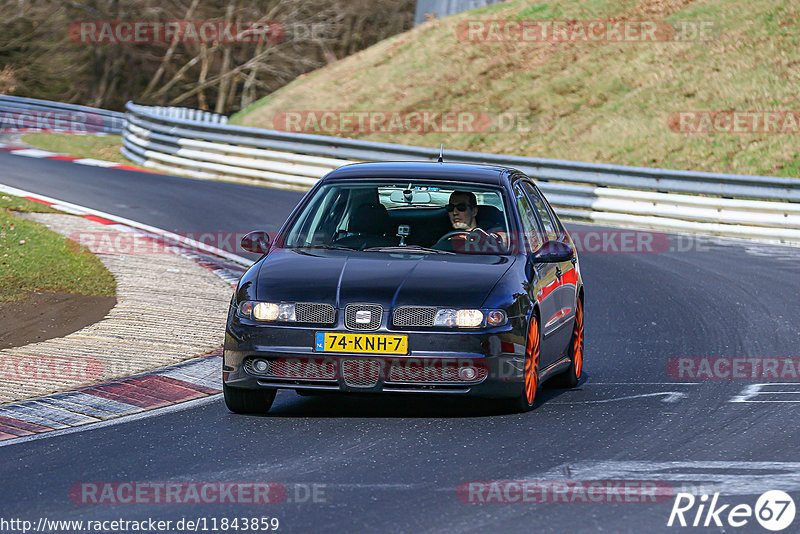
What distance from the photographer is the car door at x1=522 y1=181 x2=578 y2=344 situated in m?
8.72

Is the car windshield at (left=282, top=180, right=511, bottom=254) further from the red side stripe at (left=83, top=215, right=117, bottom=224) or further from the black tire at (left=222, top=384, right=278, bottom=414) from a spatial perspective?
the red side stripe at (left=83, top=215, right=117, bottom=224)

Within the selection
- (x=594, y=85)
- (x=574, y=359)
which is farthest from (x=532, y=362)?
(x=594, y=85)

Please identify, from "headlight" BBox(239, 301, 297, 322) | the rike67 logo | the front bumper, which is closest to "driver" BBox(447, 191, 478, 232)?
the front bumper

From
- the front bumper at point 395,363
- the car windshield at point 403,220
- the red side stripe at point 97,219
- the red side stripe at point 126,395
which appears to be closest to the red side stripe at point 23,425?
the red side stripe at point 126,395

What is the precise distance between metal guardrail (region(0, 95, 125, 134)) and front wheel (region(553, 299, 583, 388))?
86.0 ft

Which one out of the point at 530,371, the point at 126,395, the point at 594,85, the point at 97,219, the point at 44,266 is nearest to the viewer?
the point at 530,371

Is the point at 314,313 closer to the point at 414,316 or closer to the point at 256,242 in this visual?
the point at 414,316

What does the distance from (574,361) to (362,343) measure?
2300 mm

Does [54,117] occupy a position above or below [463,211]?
below

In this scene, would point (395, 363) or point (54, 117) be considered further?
point (54, 117)

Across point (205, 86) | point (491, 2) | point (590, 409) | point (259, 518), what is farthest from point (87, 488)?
point (205, 86)

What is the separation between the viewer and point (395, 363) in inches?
291

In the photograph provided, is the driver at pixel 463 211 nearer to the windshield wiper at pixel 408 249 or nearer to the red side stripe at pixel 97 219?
the windshield wiper at pixel 408 249

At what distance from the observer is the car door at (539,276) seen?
820 centimetres
